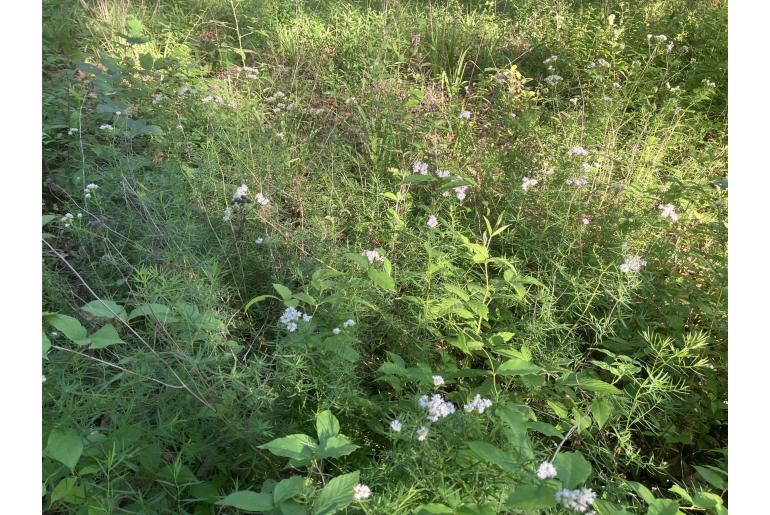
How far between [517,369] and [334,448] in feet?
1.95

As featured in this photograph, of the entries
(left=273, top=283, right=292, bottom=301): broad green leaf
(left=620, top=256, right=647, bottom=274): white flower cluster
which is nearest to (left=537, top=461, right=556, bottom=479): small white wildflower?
(left=273, top=283, right=292, bottom=301): broad green leaf

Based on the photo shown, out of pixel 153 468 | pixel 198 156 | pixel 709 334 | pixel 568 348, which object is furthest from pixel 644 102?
pixel 153 468

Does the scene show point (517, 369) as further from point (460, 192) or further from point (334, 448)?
point (460, 192)

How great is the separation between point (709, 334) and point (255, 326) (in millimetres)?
1760

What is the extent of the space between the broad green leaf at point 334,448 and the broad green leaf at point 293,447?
35 millimetres

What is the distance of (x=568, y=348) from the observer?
199 cm

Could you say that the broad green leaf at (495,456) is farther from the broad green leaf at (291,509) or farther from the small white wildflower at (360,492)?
the broad green leaf at (291,509)

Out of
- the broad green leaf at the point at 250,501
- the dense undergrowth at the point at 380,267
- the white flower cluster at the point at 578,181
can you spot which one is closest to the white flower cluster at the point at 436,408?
the dense undergrowth at the point at 380,267

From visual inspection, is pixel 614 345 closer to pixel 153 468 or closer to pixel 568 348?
pixel 568 348

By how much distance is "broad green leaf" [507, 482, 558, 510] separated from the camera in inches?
42.0

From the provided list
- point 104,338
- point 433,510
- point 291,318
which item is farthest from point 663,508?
point 104,338

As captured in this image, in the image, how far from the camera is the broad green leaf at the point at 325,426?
1.35 m

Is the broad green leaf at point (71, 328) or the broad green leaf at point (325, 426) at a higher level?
the broad green leaf at point (71, 328)

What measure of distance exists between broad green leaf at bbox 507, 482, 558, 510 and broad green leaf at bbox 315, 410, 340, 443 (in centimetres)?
47
